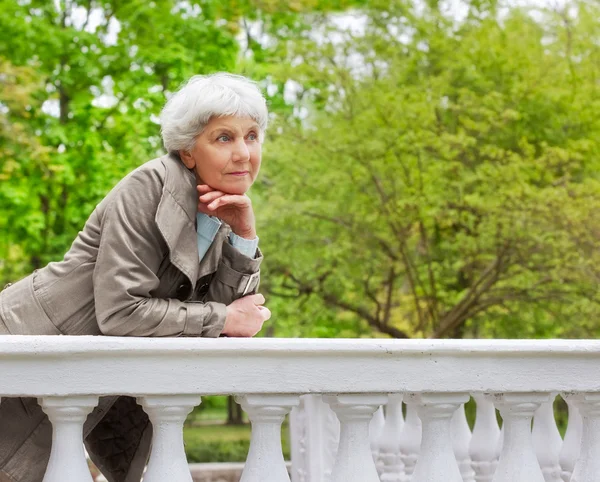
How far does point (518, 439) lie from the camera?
1.86 meters

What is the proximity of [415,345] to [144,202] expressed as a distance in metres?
0.74

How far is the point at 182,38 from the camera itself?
57.4 feet

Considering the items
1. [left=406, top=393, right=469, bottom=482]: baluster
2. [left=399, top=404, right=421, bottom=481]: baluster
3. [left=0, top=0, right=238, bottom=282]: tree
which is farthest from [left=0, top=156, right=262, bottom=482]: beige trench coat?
[left=0, top=0, right=238, bottom=282]: tree

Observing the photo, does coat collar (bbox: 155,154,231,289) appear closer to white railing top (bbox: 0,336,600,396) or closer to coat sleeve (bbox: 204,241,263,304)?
coat sleeve (bbox: 204,241,263,304)

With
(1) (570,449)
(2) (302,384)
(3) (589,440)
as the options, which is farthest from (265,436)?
(1) (570,449)

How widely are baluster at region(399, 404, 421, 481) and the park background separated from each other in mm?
9873

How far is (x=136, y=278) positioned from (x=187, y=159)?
1.41 feet

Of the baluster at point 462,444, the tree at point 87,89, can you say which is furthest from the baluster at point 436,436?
the tree at point 87,89

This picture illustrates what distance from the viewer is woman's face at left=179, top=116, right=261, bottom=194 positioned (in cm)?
213

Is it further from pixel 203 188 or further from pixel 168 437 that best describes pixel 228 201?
pixel 168 437

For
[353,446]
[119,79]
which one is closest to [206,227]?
[353,446]

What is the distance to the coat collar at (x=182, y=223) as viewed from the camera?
6.41 ft

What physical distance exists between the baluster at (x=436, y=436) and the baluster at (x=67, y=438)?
0.71 meters

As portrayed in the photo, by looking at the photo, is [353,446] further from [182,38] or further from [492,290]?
[182,38]
